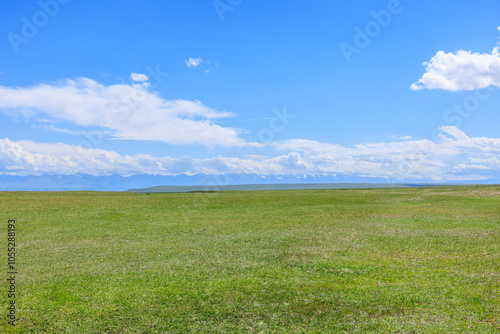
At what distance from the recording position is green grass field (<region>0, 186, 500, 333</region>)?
1410 cm

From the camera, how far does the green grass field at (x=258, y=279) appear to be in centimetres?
1410

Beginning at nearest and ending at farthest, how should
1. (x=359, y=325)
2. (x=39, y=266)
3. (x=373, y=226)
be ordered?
1. (x=359, y=325)
2. (x=39, y=266)
3. (x=373, y=226)

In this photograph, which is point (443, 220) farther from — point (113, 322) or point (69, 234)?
point (69, 234)

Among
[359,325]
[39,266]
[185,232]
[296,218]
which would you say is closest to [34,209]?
[185,232]

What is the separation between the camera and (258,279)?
1931cm

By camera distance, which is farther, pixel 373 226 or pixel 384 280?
pixel 373 226

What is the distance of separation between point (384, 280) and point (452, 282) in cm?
373

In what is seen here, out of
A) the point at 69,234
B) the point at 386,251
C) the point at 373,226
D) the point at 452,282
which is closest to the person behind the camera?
the point at 452,282

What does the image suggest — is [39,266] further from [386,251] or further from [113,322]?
[386,251]

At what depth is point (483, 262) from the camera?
2247 cm

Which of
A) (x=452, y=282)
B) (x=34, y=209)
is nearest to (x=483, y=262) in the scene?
(x=452, y=282)

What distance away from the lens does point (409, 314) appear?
14.7m

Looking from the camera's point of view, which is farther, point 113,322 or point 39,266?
point 39,266

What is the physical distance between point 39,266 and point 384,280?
23.0 meters
